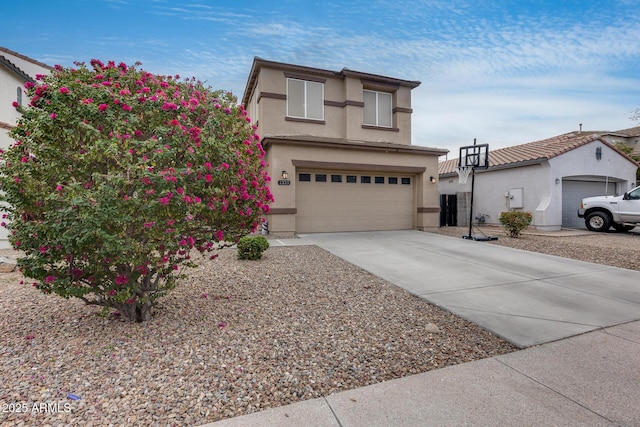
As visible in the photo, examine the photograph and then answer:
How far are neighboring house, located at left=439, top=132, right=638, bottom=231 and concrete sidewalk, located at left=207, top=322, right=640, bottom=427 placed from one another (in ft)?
41.4

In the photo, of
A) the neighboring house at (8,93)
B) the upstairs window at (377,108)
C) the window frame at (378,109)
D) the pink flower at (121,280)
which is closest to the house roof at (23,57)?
the neighboring house at (8,93)

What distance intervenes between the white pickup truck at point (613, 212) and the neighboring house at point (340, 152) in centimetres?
611

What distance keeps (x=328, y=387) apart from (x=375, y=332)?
1129 millimetres

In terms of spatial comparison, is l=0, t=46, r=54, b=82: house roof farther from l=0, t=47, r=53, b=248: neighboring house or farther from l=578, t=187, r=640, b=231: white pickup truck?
l=578, t=187, r=640, b=231: white pickup truck

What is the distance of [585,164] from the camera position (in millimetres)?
13969

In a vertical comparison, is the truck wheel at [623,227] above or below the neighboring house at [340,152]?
below

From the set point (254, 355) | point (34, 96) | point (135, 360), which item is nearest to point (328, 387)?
point (254, 355)

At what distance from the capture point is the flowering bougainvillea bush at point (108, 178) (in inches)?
109

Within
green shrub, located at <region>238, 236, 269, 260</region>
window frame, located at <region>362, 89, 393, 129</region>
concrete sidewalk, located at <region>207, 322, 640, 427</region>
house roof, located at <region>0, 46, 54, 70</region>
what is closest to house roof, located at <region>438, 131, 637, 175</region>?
window frame, located at <region>362, 89, 393, 129</region>

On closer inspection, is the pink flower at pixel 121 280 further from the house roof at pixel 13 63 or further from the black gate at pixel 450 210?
the black gate at pixel 450 210

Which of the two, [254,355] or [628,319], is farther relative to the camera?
[628,319]

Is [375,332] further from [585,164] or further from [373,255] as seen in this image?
[585,164]

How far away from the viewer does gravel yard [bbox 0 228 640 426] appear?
2264 millimetres

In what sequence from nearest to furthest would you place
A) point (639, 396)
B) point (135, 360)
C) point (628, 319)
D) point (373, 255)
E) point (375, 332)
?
point (639, 396), point (135, 360), point (375, 332), point (628, 319), point (373, 255)
